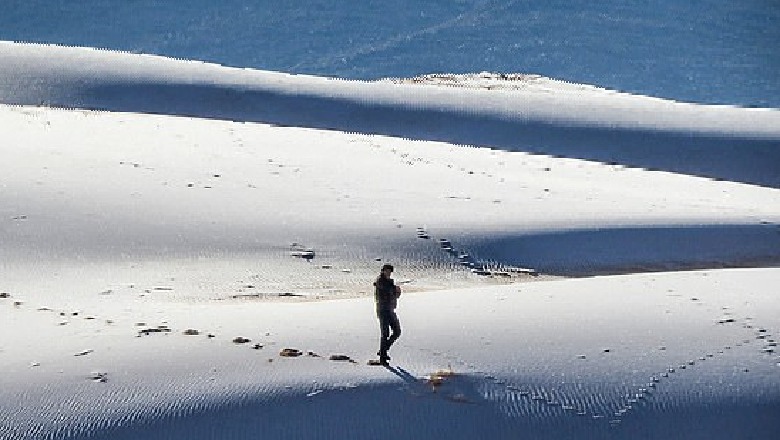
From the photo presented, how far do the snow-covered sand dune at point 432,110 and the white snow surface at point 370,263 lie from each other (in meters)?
0.10

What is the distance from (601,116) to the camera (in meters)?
36.1

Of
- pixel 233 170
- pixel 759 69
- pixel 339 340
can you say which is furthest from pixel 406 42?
pixel 339 340

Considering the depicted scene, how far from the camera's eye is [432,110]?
35906 mm

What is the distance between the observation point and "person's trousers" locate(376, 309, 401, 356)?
12.1m

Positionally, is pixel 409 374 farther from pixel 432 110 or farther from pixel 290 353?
pixel 432 110

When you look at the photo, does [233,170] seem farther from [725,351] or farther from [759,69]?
[759,69]

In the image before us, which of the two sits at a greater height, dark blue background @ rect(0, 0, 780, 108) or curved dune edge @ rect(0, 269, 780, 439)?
dark blue background @ rect(0, 0, 780, 108)

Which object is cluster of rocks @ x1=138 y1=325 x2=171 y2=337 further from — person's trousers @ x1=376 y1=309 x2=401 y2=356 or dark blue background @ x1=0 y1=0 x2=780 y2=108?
dark blue background @ x1=0 y1=0 x2=780 y2=108

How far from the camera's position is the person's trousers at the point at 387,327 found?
1213cm

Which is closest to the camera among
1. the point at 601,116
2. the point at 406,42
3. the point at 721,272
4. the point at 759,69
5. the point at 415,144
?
the point at 721,272

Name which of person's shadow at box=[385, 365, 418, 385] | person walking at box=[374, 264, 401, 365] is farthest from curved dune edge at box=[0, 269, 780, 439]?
person walking at box=[374, 264, 401, 365]

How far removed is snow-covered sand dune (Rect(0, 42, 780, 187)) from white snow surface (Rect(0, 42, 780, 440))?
0.32 ft

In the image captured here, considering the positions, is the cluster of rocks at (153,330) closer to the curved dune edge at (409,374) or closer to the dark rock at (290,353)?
the curved dune edge at (409,374)

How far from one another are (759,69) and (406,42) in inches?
1367
